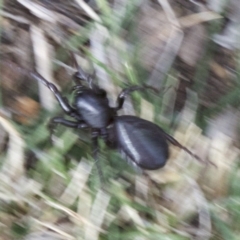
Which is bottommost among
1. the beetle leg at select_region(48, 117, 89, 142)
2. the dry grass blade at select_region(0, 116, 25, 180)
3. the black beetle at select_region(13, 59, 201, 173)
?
the dry grass blade at select_region(0, 116, 25, 180)

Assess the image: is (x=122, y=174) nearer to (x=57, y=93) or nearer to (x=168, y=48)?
(x=57, y=93)

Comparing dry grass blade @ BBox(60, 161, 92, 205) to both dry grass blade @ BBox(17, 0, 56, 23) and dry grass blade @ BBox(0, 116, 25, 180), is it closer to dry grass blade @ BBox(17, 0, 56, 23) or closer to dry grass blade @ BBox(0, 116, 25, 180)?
dry grass blade @ BBox(0, 116, 25, 180)

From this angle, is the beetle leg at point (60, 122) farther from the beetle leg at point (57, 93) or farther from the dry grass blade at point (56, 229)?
the dry grass blade at point (56, 229)

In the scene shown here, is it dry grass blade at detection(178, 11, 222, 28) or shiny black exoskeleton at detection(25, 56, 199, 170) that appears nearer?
shiny black exoskeleton at detection(25, 56, 199, 170)

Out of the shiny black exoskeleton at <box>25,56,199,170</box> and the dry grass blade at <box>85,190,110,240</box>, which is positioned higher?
the shiny black exoskeleton at <box>25,56,199,170</box>

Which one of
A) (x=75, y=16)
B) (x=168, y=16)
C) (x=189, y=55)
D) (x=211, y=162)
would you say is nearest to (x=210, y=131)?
(x=211, y=162)

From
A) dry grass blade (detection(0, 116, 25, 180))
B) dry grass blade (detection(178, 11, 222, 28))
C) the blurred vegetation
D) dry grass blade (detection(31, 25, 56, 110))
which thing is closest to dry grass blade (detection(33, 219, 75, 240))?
the blurred vegetation

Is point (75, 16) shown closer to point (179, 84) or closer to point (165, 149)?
point (179, 84)

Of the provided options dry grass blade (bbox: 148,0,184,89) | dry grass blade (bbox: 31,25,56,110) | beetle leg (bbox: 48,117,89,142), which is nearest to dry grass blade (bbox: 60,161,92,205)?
beetle leg (bbox: 48,117,89,142)

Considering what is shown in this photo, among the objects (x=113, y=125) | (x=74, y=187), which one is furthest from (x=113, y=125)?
(x=74, y=187)
